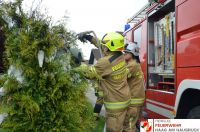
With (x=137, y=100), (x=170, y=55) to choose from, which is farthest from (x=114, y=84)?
(x=170, y=55)

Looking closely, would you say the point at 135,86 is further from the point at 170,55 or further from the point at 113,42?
the point at 113,42

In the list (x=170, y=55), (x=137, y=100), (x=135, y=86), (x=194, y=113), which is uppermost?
(x=170, y=55)

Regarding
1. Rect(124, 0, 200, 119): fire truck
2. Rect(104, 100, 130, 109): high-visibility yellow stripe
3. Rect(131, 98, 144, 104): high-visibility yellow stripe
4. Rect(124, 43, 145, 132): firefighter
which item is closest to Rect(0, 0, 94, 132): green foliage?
Rect(104, 100, 130, 109): high-visibility yellow stripe

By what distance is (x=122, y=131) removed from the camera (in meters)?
6.27

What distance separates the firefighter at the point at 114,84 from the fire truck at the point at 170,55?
0.73 m

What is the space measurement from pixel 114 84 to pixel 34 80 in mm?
1737

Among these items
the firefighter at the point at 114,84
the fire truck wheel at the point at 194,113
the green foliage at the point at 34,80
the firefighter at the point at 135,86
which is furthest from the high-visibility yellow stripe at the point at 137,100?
the green foliage at the point at 34,80

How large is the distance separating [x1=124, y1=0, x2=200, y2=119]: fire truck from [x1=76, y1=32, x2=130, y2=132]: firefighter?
733mm

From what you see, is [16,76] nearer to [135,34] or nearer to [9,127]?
[9,127]

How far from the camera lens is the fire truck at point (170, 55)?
5.41 metres

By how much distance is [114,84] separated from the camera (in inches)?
229

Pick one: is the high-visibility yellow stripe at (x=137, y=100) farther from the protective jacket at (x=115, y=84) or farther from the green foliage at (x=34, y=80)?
the green foliage at (x=34, y=80)

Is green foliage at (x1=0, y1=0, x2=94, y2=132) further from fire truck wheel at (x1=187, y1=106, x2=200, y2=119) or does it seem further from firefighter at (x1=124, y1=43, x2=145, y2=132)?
firefighter at (x1=124, y1=43, x2=145, y2=132)

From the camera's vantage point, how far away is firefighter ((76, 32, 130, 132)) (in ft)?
18.9
